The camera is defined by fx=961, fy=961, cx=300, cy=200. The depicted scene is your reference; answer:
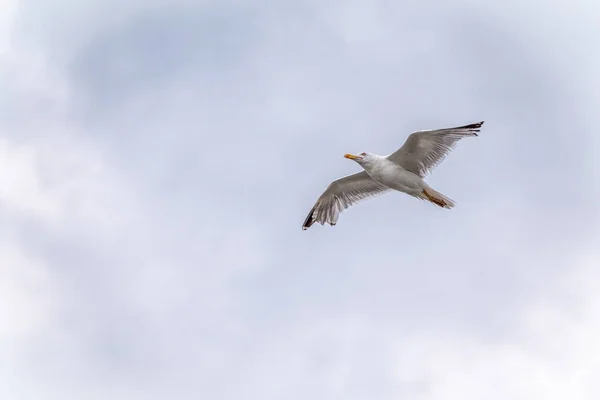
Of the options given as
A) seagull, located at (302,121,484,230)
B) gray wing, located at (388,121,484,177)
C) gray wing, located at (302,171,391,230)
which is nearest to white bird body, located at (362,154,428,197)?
seagull, located at (302,121,484,230)

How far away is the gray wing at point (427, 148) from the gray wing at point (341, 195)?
2.37 meters

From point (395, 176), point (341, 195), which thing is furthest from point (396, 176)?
point (341, 195)

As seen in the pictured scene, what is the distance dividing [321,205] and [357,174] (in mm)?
2060

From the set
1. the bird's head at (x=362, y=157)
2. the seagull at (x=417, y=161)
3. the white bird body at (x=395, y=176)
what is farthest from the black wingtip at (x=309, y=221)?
the white bird body at (x=395, y=176)

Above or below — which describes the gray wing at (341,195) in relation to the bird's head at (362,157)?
above

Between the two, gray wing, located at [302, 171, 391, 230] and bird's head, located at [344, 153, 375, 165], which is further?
gray wing, located at [302, 171, 391, 230]

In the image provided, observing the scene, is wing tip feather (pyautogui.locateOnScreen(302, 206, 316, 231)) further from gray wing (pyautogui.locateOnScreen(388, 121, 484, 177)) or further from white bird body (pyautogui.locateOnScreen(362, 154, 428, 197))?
gray wing (pyautogui.locateOnScreen(388, 121, 484, 177))

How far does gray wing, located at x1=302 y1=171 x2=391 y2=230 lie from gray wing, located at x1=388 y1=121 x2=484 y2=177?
2375mm

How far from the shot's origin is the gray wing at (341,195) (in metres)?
32.4

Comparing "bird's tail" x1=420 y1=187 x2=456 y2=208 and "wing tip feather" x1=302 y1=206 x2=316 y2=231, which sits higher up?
"wing tip feather" x1=302 y1=206 x2=316 y2=231

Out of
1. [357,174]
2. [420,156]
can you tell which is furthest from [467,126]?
[357,174]

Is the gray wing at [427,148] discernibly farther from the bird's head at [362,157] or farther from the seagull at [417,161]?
the bird's head at [362,157]

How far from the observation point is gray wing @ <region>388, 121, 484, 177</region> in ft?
94.0

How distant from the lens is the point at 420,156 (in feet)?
97.4
